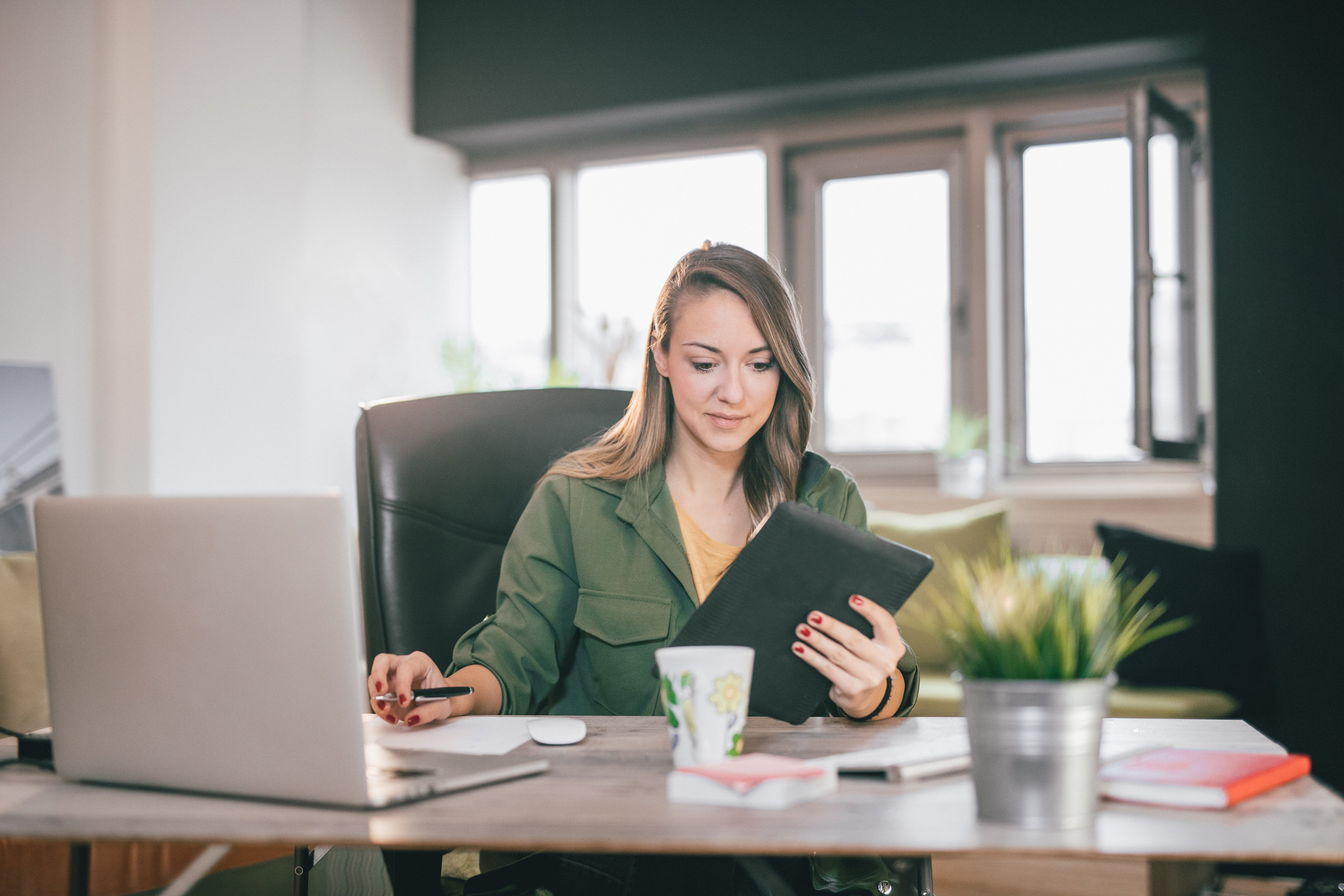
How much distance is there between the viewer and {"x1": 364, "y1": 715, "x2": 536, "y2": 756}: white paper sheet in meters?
0.99

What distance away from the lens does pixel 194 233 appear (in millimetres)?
3475

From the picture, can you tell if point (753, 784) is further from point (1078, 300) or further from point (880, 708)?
point (1078, 300)

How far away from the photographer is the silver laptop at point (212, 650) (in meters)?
0.76

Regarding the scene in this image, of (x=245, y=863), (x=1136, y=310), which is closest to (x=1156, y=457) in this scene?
(x=1136, y=310)

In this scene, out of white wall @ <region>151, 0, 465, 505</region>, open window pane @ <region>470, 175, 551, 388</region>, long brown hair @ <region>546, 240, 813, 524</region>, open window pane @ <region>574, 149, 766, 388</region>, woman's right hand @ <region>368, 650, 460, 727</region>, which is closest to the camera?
woman's right hand @ <region>368, 650, 460, 727</region>

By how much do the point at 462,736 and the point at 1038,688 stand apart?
23.2 inches

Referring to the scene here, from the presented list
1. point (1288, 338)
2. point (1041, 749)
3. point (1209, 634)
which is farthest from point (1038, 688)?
point (1288, 338)

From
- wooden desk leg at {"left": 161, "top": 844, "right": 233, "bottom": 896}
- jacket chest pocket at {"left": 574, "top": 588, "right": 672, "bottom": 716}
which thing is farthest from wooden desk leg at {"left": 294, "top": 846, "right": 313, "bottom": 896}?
jacket chest pocket at {"left": 574, "top": 588, "right": 672, "bottom": 716}

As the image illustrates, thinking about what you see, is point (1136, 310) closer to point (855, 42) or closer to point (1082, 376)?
point (1082, 376)

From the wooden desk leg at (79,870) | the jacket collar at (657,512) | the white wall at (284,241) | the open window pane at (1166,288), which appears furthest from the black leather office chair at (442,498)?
the open window pane at (1166,288)

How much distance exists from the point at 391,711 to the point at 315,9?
3729mm

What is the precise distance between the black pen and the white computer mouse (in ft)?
0.27

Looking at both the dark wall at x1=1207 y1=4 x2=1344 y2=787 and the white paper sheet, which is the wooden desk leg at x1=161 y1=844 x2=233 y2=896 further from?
the dark wall at x1=1207 y1=4 x2=1344 y2=787

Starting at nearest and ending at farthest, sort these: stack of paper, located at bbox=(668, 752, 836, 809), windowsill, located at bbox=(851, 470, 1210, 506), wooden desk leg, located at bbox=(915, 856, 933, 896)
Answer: stack of paper, located at bbox=(668, 752, 836, 809) < wooden desk leg, located at bbox=(915, 856, 933, 896) < windowsill, located at bbox=(851, 470, 1210, 506)
